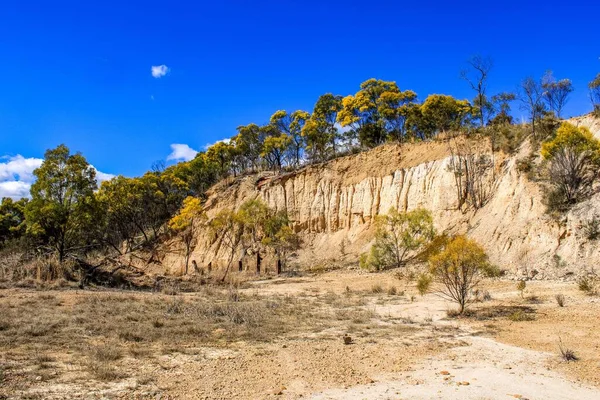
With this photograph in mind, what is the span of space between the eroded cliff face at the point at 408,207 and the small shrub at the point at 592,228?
322 mm

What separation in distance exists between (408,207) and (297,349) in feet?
98.3

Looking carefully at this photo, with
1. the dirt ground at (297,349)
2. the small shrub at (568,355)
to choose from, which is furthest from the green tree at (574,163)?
the small shrub at (568,355)

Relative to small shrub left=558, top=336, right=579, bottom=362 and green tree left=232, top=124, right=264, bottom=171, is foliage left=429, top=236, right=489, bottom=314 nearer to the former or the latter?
small shrub left=558, top=336, right=579, bottom=362

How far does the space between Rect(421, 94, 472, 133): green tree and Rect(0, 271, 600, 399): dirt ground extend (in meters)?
27.8

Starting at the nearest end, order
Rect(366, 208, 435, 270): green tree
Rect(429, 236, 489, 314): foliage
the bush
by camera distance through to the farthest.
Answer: Rect(429, 236, 489, 314): foliage
Rect(366, 208, 435, 270): green tree
the bush

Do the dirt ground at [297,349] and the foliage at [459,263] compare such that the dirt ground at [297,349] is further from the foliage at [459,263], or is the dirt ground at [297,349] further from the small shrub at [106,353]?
the foliage at [459,263]

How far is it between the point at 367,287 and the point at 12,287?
17.1 meters

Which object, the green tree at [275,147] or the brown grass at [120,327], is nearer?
the brown grass at [120,327]

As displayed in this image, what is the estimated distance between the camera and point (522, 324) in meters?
12.3

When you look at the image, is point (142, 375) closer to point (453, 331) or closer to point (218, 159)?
point (453, 331)

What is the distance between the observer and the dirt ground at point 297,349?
7.32 meters

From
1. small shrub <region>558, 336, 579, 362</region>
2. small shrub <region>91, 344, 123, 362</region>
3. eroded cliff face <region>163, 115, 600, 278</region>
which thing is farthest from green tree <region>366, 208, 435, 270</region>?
small shrub <region>91, 344, 123, 362</region>

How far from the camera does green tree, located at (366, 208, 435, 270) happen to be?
31.9 meters

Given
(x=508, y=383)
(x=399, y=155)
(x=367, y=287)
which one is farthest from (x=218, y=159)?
(x=508, y=383)
